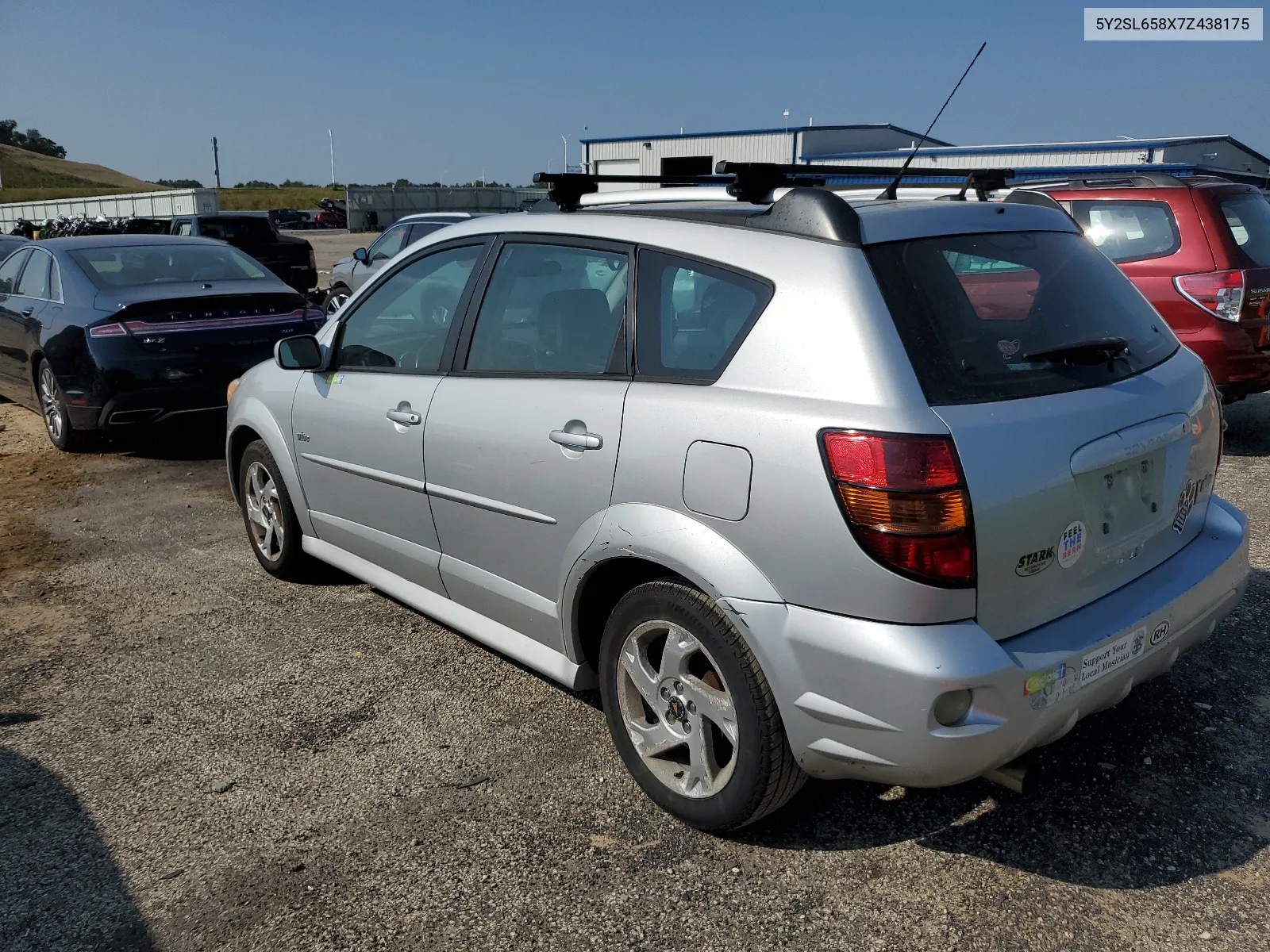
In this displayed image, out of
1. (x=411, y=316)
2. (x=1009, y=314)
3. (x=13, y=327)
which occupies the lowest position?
(x=13, y=327)

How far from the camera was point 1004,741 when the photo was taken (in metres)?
2.42

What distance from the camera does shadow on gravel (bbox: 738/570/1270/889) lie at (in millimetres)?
2771

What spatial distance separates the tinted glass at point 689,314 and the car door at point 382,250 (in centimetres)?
1177

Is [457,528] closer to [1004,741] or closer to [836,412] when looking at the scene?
[836,412]

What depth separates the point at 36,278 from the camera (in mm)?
8305

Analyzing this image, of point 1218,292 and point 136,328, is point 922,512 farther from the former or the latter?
point 136,328

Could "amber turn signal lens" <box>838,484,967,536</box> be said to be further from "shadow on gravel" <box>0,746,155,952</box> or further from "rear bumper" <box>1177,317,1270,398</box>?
"rear bumper" <box>1177,317,1270,398</box>

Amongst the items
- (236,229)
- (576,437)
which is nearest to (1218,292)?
(576,437)

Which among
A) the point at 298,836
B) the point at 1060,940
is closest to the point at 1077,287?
the point at 1060,940

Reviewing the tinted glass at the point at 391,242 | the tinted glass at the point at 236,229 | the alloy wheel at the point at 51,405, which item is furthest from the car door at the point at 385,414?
the tinted glass at the point at 236,229

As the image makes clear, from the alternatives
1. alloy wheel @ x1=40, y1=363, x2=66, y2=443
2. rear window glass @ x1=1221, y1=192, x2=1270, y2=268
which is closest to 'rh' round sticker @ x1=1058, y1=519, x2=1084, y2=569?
rear window glass @ x1=1221, y1=192, x2=1270, y2=268

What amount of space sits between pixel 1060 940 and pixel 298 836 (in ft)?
6.84

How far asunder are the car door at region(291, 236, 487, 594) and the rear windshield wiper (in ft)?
6.52

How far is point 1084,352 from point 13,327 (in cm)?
854
